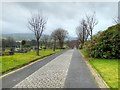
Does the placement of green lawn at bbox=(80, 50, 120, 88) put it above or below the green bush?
below

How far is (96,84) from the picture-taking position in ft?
34.1

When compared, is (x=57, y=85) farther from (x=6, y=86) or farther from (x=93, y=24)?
(x=93, y=24)

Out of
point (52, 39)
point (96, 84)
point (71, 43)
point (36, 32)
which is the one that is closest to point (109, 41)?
point (36, 32)

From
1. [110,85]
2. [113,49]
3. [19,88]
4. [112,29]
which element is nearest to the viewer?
[19,88]

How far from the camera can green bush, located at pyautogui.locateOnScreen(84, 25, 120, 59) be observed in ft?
93.2

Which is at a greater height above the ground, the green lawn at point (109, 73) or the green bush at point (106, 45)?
the green bush at point (106, 45)

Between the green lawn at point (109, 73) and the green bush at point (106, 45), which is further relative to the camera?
the green bush at point (106, 45)

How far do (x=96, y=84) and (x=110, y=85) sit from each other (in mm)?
661

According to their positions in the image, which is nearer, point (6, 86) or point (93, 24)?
point (6, 86)

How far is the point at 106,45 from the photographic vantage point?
1152 inches

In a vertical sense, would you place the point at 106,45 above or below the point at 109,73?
above

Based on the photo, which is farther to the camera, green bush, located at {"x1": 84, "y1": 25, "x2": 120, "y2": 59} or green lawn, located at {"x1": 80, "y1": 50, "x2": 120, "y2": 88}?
green bush, located at {"x1": 84, "y1": 25, "x2": 120, "y2": 59}

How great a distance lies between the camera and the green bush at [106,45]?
93.2 feet

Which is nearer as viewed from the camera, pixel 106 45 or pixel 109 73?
pixel 109 73
